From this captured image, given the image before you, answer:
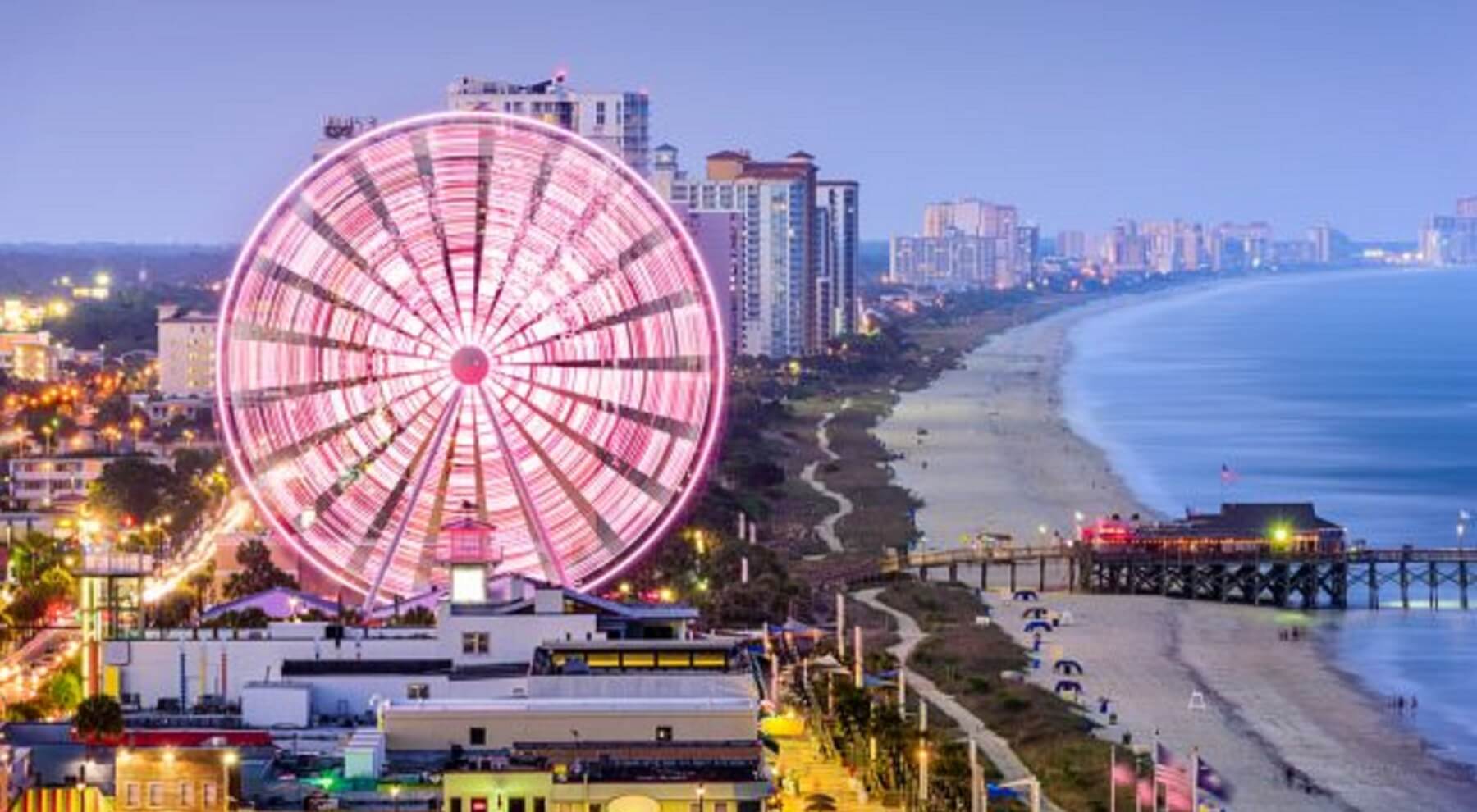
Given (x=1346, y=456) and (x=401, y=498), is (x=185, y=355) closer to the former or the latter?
(x=1346, y=456)

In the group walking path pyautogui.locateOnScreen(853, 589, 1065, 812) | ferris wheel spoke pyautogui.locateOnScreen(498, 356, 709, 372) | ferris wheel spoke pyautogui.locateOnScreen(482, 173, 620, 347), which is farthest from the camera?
walking path pyautogui.locateOnScreen(853, 589, 1065, 812)

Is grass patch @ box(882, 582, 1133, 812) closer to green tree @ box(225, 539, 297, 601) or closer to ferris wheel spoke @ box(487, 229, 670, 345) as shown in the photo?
ferris wheel spoke @ box(487, 229, 670, 345)

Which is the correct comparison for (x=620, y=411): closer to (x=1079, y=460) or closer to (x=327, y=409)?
(x=327, y=409)

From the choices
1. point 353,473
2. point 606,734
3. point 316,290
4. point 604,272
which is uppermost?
point 604,272

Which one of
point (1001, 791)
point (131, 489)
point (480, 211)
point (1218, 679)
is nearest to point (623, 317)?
point (480, 211)

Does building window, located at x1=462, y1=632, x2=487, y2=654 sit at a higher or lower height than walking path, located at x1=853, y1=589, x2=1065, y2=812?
higher

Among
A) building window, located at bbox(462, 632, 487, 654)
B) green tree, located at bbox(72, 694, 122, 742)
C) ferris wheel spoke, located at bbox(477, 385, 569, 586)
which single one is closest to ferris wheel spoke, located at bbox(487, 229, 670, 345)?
ferris wheel spoke, located at bbox(477, 385, 569, 586)

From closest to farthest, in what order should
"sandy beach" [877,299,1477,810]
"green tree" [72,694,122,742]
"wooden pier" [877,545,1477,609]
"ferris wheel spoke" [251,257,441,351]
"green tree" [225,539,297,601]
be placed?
1. "green tree" [72,694,122,742]
2. "ferris wheel spoke" [251,257,441,351]
3. "sandy beach" [877,299,1477,810]
4. "green tree" [225,539,297,601]
5. "wooden pier" [877,545,1477,609]
